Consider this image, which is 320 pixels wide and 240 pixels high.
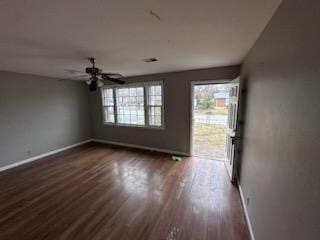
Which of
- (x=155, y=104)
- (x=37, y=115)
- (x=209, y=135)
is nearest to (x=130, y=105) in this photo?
(x=155, y=104)

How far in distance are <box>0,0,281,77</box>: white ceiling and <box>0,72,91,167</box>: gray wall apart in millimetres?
1605

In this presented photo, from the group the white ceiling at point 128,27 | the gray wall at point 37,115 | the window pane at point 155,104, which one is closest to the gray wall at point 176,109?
the window pane at point 155,104

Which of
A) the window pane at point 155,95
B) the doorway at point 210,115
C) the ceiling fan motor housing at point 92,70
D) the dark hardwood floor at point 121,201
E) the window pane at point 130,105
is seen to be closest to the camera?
the dark hardwood floor at point 121,201

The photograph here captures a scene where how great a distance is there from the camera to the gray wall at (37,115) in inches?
147

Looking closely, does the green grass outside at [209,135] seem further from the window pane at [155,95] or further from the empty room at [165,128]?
the window pane at [155,95]

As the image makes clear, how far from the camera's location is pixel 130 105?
522 centimetres

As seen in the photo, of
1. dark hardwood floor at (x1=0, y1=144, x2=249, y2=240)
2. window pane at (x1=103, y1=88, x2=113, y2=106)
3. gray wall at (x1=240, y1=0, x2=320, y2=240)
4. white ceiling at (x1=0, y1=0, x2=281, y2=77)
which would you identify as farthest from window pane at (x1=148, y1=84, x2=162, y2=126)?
gray wall at (x1=240, y1=0, x2=320, y2=240)

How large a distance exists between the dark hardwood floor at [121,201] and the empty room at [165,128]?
19mm

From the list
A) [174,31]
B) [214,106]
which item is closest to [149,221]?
[174,31]

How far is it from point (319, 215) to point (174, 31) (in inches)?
75.8

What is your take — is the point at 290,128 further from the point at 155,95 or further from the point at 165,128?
the point at 155,95

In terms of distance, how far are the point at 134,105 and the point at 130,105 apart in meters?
0.18

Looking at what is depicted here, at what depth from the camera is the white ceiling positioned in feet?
4.17

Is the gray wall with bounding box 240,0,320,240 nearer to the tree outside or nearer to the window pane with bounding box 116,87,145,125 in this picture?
the window pane with bounding box 116,87,145,125
